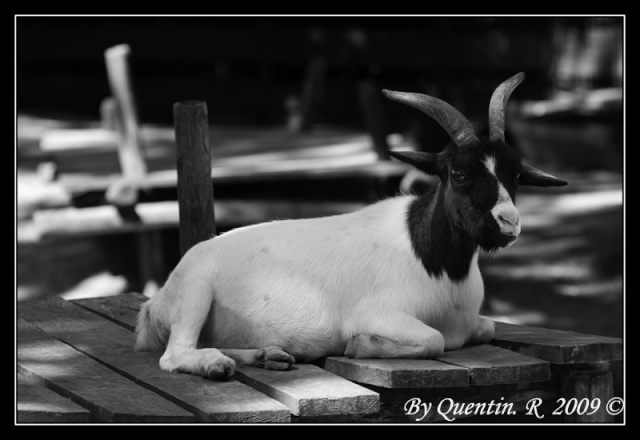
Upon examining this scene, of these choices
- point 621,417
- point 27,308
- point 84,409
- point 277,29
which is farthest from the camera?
point 277,29

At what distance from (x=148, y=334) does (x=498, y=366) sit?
1.94 meters

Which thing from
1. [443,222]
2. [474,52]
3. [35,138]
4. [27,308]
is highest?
[474,52]

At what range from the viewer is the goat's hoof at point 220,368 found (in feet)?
17.5

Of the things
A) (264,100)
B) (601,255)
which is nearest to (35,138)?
(264,100)

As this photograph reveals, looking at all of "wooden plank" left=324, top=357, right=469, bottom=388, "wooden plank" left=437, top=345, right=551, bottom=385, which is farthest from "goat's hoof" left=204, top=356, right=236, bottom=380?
"wooden plank" left=437, top=345, right=551, bottom=385

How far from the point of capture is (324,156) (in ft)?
40.1

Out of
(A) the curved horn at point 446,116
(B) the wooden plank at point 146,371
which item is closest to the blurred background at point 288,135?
(B) the wooden plank at point 146,371

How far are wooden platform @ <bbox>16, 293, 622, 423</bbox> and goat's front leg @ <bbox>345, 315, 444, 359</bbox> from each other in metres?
0.06

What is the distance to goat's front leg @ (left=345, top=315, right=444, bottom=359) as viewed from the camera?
18.0ft

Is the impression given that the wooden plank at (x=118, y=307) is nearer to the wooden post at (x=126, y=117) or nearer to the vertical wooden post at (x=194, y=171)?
the vertical wooden post at (x=194, y=171)

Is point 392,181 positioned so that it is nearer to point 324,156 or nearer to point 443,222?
point 324,156

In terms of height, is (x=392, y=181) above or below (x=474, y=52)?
below

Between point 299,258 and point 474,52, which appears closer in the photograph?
point 299,258

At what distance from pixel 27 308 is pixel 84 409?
7.98 feet
